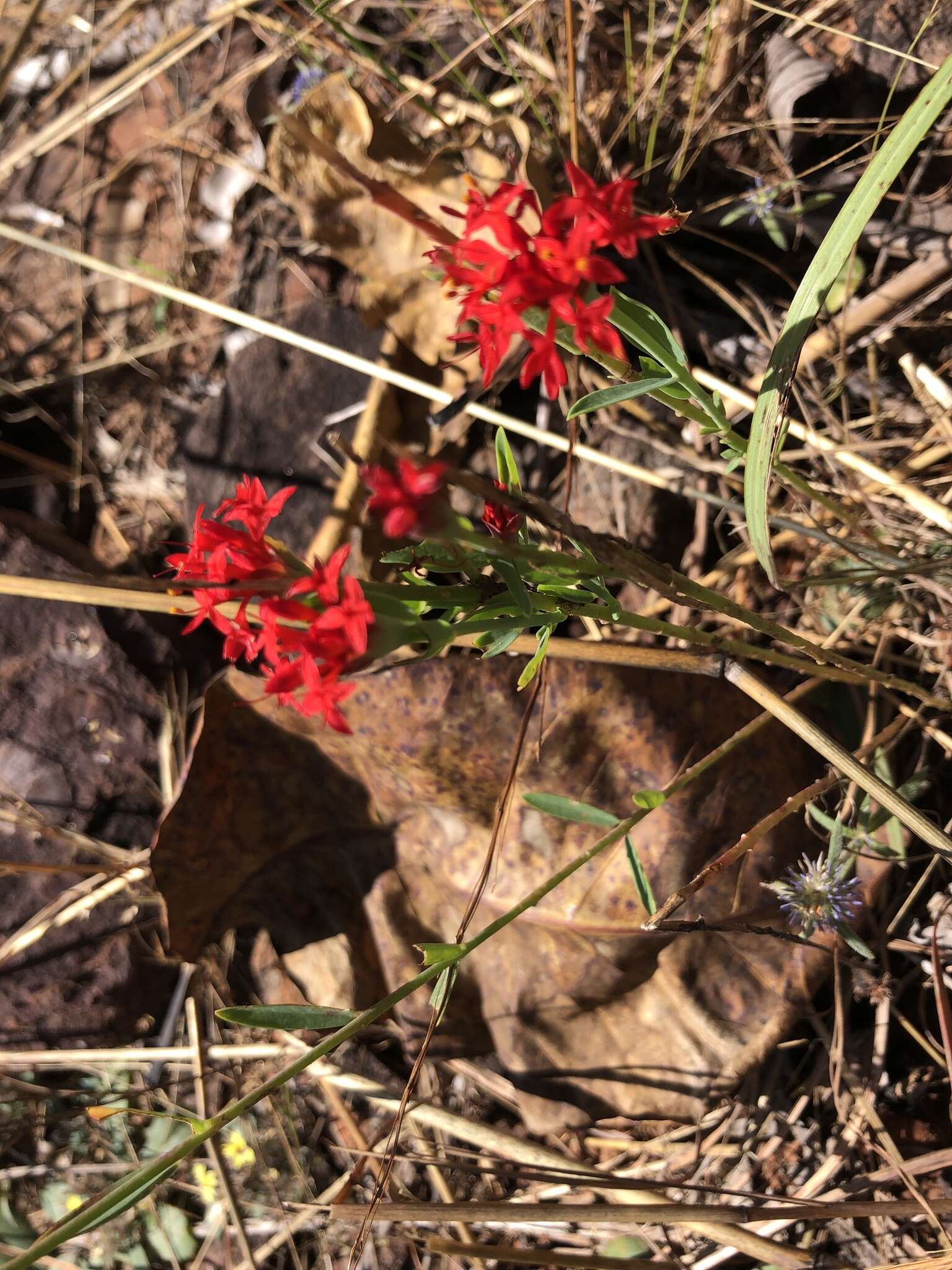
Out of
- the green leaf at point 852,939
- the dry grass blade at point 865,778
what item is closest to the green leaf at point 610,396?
the dry grass blade at point 865,778

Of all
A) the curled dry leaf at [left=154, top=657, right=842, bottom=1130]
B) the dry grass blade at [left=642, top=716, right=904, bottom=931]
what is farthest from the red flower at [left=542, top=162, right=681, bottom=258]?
the curled dry leaf at [left=154, top=657, right=842, bottom=1130]

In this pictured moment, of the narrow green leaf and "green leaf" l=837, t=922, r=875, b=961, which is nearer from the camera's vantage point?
the narrow green leaf

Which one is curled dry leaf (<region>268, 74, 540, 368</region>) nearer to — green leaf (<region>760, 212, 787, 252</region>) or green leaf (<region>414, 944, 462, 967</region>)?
green leaf (<region>760, 212, 787, 252</region>)

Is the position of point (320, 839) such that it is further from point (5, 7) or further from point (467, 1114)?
point (5, 7)

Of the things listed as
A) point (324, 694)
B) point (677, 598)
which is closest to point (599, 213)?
point (677, 598)

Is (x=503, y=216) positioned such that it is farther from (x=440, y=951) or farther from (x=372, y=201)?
(x=372, y=201)

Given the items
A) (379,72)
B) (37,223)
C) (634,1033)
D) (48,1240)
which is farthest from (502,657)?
(37,223)

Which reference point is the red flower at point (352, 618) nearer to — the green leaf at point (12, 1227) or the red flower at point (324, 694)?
the red flower at point (324, 694)
